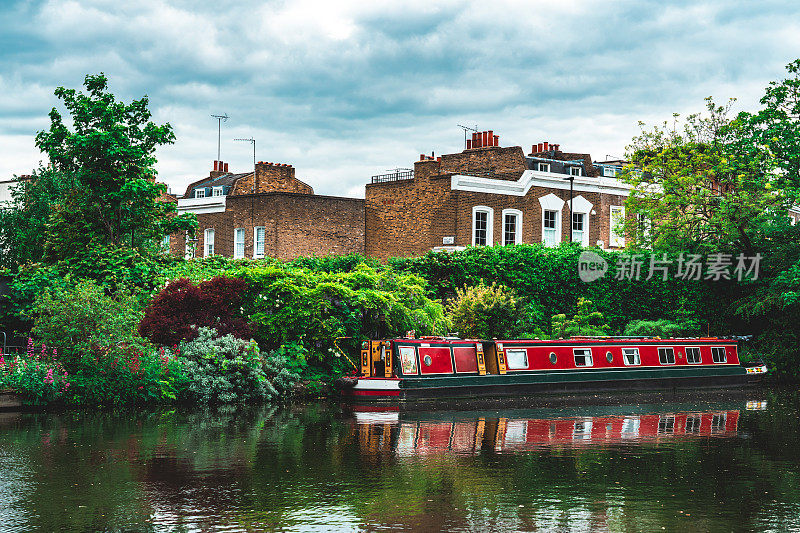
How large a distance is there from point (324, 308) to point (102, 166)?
10.3 metres

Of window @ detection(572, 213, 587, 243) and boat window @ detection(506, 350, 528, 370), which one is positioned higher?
window @ detection(572, 213, 587, 243)

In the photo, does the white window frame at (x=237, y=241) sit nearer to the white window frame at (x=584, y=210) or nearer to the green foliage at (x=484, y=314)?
the white window frame at (x=584, y=210)

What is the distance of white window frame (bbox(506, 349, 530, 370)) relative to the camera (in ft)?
92.6

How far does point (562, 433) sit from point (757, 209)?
60.9 feet

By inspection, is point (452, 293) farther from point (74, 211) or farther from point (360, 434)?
point (360, 434)

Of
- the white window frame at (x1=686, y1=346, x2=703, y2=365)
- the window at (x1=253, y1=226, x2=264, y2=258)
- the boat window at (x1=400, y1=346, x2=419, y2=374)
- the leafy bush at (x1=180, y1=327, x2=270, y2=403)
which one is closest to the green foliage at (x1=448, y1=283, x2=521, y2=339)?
the white window frame at (x1=686, y1=346, x2=703, y2=365)

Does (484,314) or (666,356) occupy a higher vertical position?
(484,314)

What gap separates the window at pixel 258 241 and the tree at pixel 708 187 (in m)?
18.4

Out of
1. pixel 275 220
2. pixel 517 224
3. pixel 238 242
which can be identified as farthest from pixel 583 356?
pixel 238 242

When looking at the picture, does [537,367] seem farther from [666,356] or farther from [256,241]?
[256,241]

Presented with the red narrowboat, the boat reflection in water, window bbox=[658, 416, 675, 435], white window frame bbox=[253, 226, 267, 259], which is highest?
white window frame bbox=[253, 226, 267, 259]

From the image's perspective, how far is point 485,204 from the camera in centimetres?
4331

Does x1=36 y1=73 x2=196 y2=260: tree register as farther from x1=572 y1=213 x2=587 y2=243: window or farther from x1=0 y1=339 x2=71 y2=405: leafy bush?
x1=572 y1=213 x2=587 y2=243: window

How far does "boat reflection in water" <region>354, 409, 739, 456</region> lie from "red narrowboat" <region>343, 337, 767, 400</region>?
2.05 m
